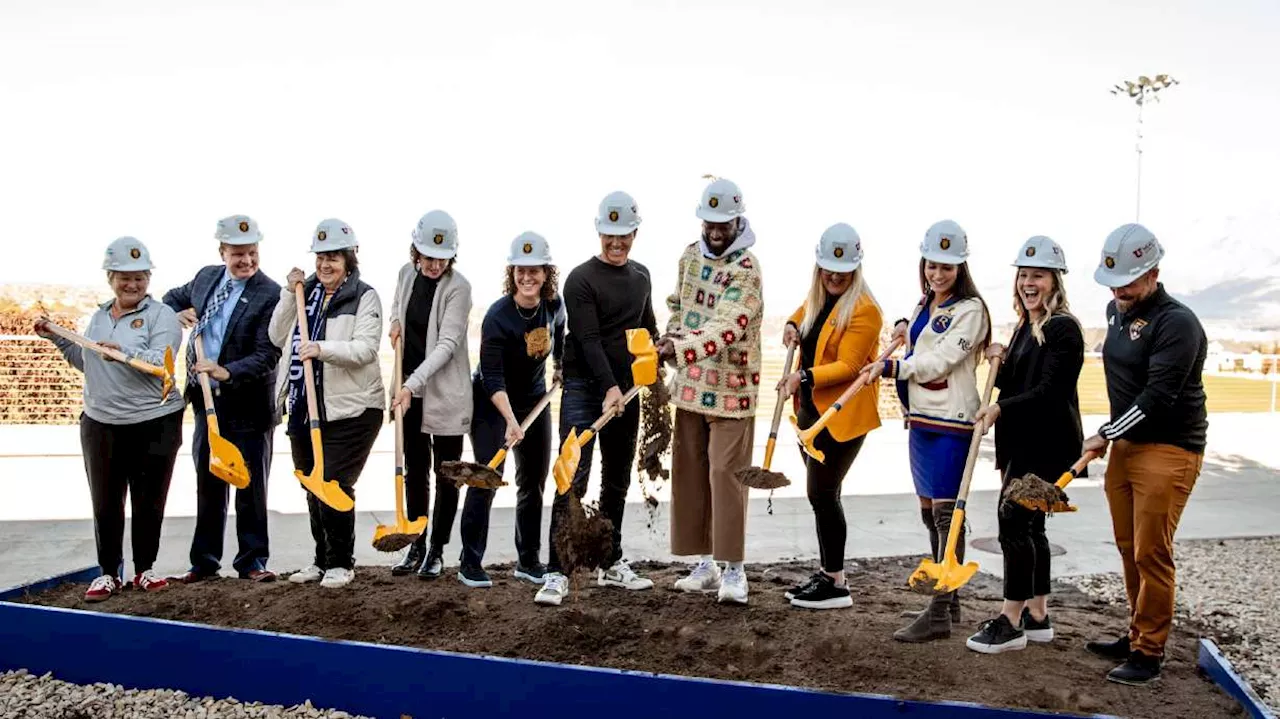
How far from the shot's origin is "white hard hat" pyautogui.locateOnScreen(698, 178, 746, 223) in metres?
4.59

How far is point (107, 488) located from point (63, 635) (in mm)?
764

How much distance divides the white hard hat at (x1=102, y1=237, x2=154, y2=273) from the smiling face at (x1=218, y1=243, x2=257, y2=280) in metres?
0.33

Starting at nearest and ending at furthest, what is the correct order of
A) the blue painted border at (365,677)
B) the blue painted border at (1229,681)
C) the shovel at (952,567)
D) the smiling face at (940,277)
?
the blue painted border at (365,677) → the blue painted border at (1229,681) → the shovel at (952,567) → the smiling face at (940,277)

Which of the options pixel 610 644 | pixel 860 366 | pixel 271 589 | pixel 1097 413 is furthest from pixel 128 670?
pixel 1097 413

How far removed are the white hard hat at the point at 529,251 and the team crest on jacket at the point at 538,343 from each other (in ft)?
1.00

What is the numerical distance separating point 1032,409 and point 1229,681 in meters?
1.10

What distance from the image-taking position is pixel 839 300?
455cm

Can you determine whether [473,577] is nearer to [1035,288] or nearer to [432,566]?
[432,566]

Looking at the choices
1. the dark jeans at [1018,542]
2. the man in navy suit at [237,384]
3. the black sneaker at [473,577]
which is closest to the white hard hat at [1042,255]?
the dark jeans at [1018,542]

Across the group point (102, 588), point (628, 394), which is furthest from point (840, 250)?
point (102, 588)

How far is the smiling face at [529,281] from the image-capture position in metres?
4.76

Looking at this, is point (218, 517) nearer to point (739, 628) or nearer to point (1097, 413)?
point (739, 628)

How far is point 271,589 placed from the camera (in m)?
4.71

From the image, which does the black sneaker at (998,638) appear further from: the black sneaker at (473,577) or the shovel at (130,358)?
the shovel at (130,358)
